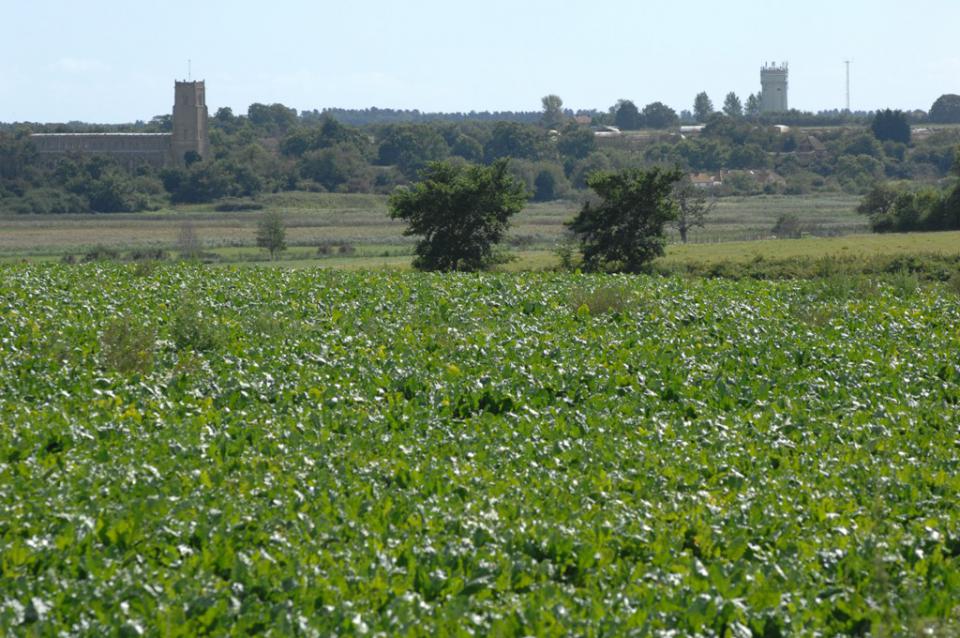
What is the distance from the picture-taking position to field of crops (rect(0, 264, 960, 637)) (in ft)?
28.5

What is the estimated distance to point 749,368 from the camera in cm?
1786

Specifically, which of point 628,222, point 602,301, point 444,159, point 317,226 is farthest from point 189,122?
point 602,301

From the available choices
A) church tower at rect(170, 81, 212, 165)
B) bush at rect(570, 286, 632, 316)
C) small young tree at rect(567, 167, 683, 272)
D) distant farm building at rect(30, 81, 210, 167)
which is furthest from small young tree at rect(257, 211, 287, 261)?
Result: church tower at rect(170, 81, 212, 165)

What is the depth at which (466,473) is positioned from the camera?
1156cm

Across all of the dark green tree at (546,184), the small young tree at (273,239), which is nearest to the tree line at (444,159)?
the dark green tree at (546,184)

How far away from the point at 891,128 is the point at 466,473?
621 ft

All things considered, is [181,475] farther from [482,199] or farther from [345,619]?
[482,199]

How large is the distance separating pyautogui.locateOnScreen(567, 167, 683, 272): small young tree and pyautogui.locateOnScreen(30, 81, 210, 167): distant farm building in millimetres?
123028

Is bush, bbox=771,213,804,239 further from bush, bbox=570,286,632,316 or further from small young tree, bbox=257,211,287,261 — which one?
bush, bbox=570,286,632,316

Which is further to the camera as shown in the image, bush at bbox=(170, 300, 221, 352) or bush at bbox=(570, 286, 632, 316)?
bush at bbox=(570, 286, 632, 316)

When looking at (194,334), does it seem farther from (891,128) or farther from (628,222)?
(891,128)

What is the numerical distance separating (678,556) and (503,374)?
664cm

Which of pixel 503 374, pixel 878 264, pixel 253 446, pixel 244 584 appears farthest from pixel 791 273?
pixel 244 584

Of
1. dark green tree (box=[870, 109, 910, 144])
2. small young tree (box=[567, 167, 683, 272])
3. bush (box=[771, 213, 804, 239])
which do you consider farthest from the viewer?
dark green tree (box=[870, 109, 910, 144])
